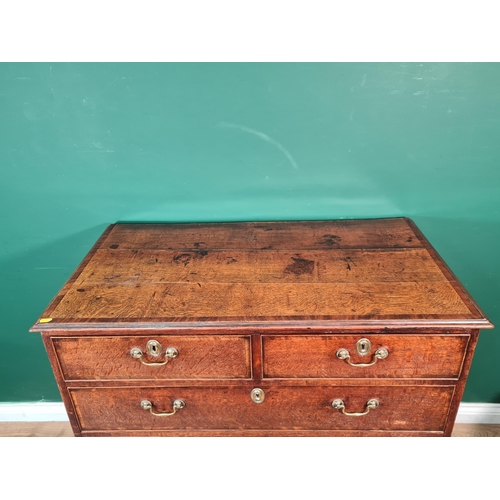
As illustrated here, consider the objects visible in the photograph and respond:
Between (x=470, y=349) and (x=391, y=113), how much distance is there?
2.60ft

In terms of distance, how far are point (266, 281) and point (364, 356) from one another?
33 centimetres

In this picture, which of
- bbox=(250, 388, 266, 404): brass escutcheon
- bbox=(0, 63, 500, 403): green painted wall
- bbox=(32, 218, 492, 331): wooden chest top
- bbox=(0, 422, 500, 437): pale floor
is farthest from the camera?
bbox=(0, 422, 500, 437): pale floor

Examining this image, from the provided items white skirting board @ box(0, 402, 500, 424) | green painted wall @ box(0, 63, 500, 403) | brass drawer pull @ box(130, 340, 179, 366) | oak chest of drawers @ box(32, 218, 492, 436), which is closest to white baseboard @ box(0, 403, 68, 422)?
white skirting board @ box(0, 402, 500, 424)

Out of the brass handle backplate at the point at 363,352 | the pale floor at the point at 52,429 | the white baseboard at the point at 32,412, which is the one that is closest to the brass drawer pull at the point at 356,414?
the brass handle backplate at the point at 363,352

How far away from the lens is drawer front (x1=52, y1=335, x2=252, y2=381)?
3.90 ft

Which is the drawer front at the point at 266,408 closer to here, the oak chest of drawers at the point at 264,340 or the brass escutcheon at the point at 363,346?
the oak chest of drawers at the point at 264,340

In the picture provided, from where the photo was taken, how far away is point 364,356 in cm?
120

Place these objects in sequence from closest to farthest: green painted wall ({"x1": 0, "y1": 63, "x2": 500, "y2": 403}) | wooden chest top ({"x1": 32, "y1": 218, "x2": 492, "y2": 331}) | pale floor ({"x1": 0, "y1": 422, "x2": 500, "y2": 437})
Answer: wooden chest top ({"x1": 32, "y1": 218, "x2": 492, "y2": 331}), green painted wall ({"x1": 0, "y1": 63, "x2": 500, "y2": 403}), pale floor ({"x1": 0, "y1": 422, "x2": 500, "y2": 437})

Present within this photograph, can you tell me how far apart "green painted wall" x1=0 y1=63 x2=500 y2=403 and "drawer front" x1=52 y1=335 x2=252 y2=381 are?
0.59 metres

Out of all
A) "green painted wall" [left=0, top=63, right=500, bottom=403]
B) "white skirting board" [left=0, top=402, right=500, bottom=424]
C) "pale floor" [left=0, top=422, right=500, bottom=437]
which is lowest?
"pale floor" [left=0, top=422, right=500, bottom=437]

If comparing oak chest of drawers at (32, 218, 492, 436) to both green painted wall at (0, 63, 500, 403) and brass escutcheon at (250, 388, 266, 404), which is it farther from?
green painted wall at (0, 63, 500, 403)

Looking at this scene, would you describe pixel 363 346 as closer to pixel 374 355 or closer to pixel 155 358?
pixel 374 355

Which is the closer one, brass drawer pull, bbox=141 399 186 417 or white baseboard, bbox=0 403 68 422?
brass drawer pull, bbox=141 399 186 417
